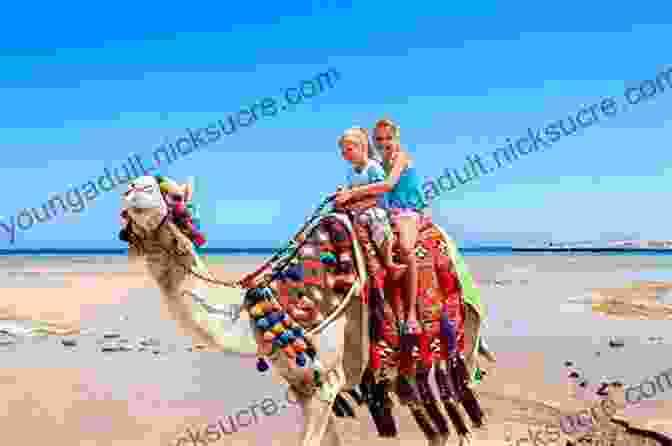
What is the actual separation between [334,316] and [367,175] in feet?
3.72

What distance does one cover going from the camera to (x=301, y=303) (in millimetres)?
5789

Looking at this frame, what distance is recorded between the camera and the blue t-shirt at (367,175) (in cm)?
607

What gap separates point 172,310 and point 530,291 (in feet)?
94.0

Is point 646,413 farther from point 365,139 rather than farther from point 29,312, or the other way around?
point 29,312

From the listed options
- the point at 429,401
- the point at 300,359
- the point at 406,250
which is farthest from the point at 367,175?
the point at 429,401

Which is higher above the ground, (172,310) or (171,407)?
(172,310)

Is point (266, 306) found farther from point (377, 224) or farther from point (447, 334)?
point (447, 334)

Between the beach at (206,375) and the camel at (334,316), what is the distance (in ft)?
2.87

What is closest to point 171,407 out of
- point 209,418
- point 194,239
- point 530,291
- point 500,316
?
point 209,418

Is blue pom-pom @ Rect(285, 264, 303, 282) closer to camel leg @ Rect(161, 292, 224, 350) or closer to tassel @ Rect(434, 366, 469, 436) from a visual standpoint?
camel leg @ Rect(161, 292, 224, 350)

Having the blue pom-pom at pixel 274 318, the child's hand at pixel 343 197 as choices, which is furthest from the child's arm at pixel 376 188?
the blue pom-pom at pixel 274 318

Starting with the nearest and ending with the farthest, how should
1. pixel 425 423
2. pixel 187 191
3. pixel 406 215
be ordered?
pixel 187 191
pixel 406 215
pixel 425 423

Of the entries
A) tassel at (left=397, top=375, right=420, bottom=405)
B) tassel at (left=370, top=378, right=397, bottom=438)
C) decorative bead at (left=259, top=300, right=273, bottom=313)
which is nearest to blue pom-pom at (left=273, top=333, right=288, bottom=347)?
decorative bead at (left=259, top=300, right=273, bottom=313)

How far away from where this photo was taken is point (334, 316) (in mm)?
5801
